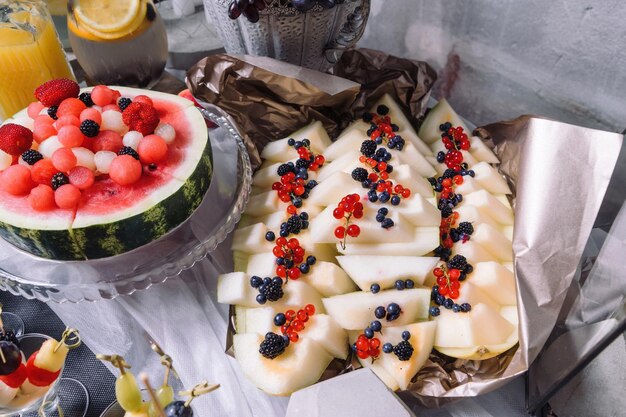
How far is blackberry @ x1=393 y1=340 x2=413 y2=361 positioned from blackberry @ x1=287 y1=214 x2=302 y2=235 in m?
0.34

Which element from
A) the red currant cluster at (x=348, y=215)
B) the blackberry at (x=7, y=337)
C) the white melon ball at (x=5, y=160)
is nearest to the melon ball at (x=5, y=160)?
the white melon ball at (x=5, y=160)

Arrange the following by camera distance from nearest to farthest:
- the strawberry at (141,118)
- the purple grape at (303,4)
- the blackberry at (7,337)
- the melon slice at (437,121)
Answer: the blackberry at (7,337), the strawberry at (141,118), the purple grape at (303,4), the melon slice at (437,121)

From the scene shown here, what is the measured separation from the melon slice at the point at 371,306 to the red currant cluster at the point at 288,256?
0.29 feet

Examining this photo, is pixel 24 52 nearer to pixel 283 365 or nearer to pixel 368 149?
pixel 368 149

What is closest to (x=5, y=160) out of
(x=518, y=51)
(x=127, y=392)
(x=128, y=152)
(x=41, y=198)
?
(x=41, y=198)

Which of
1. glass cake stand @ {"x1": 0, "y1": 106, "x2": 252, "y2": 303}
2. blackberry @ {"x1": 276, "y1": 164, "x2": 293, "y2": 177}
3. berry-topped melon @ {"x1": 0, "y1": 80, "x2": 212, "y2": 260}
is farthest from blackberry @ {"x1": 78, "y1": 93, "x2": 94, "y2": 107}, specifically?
blackberry @ {"x1": 276, "y1": 164, "x2": 293, "y2": 177}

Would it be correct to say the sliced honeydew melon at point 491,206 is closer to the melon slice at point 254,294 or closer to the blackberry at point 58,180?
the melon slice at point 254,294

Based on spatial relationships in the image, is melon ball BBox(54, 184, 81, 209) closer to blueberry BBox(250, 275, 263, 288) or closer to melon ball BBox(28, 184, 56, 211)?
melon ball BBox(28, 184, 56, 211)

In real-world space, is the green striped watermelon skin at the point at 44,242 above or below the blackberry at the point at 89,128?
below

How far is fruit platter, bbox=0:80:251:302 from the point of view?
1040 millimetres

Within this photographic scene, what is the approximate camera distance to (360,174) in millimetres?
1215

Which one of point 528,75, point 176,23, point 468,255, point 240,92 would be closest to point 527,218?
point 468,255

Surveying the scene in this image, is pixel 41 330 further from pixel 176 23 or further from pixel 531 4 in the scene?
pixel 531 4

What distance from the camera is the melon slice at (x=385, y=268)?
110 centimetres
